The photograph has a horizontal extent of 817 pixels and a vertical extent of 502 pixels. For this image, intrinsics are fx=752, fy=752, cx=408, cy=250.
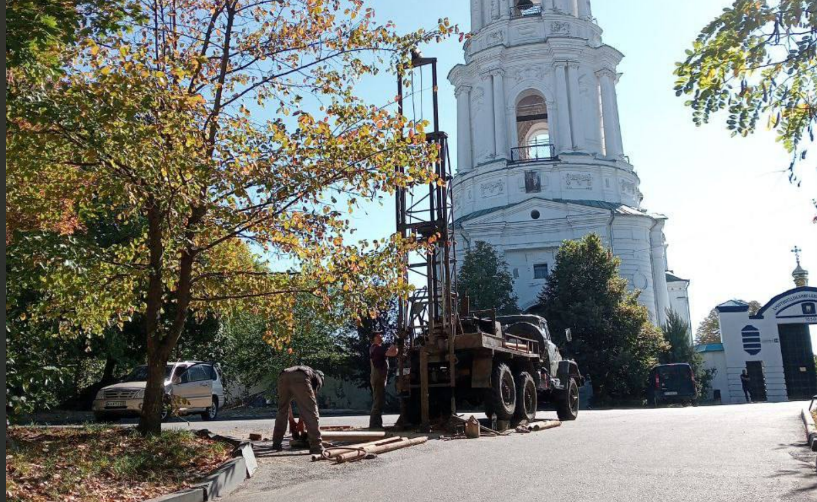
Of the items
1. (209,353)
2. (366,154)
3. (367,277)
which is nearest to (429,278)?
(367,277)

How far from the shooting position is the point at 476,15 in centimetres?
4925

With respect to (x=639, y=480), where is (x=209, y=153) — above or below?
above

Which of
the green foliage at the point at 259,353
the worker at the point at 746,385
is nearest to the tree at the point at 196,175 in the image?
the green foliage at the point at 259,353

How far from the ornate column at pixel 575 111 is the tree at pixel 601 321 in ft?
27.9

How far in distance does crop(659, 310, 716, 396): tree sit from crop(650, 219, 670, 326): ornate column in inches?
84.5

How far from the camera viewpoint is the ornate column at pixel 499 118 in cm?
4578

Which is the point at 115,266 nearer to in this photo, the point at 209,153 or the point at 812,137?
the point at 209,153

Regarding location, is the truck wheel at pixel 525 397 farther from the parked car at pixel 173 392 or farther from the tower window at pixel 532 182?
the tower window at pixel 532 182

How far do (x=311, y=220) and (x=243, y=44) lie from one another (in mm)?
2910

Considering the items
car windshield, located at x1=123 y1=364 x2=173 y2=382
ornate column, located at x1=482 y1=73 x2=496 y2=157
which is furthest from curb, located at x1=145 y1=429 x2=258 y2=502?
ornate column, located at x1=482 y1=73 x2=496 y2=157

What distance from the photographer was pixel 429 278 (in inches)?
591

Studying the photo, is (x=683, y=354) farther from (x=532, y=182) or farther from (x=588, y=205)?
(x=532, y=182)

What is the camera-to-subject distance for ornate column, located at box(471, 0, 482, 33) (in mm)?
48938

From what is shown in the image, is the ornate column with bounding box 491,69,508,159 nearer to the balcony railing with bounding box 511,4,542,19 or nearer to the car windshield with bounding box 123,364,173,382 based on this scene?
the balcony railing with bounding box 511,4,542,19
